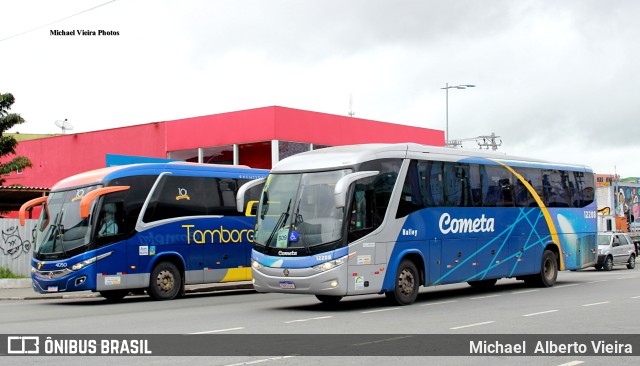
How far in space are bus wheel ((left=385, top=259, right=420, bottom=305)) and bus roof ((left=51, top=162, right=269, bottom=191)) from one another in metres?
6.98

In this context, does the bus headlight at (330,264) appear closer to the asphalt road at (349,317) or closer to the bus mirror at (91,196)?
the asphalt road at (349,317)

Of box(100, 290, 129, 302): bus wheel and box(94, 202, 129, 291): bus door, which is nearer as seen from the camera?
box(94, 202, 129, 291): bus door

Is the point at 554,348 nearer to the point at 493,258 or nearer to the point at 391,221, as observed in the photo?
the point at 391,221

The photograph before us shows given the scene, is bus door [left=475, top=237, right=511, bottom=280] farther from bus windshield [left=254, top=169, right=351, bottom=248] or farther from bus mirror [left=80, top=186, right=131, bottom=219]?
bus mirror [left=80, top=186, right=131, bottom=219]

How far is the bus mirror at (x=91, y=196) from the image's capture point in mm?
18172

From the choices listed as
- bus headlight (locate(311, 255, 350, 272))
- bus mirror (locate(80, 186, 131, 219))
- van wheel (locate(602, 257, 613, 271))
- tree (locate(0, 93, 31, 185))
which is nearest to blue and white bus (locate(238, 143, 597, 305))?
bus headlight (locate(311, 255, 350, 272))

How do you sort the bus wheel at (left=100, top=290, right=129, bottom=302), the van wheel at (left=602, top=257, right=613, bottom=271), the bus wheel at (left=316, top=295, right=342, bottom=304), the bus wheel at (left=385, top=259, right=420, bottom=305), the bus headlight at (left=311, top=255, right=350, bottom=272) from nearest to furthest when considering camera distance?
the bus headlight at (left=311, top=255, right=350, bottom=272) < the bus wheel at (left=385, top=259, right=420, bottom=305) < the bus wheel at (left=316, top=295, right=342, bottom=304) < the bus wheel at (left=100, top=290, right=129, bottom=302) < the van wheel at (left=602, top=257, right=613, bottom=271)

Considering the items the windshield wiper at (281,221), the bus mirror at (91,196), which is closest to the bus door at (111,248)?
the bus mirror at (91,196)

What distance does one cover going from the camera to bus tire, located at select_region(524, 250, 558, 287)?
22734 mm

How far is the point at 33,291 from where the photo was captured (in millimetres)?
25281

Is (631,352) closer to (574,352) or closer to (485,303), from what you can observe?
(574,352)

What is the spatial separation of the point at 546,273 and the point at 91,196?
12701 millimetres
